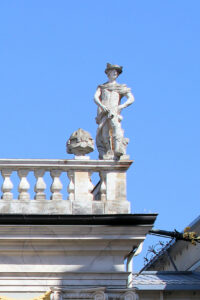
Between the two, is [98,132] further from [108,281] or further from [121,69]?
[108,281]

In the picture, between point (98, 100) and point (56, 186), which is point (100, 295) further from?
point (98, 100)

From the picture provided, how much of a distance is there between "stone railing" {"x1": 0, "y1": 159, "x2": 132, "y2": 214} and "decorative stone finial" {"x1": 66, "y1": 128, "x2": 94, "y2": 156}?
290 mm

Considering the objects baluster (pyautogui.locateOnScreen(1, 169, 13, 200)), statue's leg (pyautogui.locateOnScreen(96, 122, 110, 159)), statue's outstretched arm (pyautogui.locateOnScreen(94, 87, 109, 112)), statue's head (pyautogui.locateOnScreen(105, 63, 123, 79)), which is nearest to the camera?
baluster (pyautogui.locateOnScreen(1, 169, 13, 200))

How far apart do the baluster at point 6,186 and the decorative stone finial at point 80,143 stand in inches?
55.7

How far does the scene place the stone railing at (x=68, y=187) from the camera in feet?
82.8

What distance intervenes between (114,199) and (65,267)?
1.77 m

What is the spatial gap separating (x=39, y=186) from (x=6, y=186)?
0.69 meters

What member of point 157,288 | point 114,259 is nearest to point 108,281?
point 114,259

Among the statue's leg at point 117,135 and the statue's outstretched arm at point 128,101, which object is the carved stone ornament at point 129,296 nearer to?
the statue's leg at point 117,135

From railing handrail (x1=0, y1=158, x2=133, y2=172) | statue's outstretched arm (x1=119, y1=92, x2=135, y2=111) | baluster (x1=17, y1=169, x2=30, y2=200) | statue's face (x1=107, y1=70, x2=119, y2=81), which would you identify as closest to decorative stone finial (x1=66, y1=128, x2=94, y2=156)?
railing handrail (x1=0, y1=158, x2=133, y2=172)

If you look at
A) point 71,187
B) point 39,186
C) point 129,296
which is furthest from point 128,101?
point 129,296

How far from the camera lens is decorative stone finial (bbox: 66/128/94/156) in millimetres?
25766

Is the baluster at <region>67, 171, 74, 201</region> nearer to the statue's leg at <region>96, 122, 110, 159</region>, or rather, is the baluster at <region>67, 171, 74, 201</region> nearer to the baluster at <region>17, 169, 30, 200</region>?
the baluster at <region>17, 169, 30, 200</region>

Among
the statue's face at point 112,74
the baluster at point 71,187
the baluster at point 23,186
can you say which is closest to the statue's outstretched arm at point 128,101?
the statue's face at point 112,74
